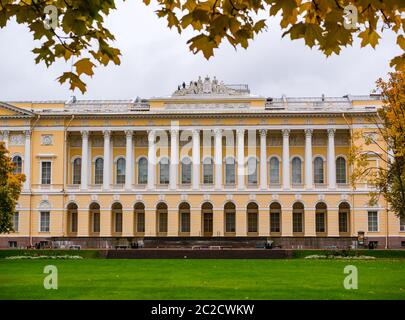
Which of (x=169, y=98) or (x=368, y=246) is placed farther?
(x=169, y=98)

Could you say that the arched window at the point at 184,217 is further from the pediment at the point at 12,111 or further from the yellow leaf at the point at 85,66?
the yellow leaf at the point at 85,66

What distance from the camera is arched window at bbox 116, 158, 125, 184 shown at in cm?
6412

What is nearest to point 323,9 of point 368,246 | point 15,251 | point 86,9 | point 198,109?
point 86,9

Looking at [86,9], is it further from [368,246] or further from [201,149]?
[201,149]

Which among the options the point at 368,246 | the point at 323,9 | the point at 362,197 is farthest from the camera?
the point at 362,197

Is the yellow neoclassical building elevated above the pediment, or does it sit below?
below

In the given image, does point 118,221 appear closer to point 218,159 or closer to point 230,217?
point 230,217

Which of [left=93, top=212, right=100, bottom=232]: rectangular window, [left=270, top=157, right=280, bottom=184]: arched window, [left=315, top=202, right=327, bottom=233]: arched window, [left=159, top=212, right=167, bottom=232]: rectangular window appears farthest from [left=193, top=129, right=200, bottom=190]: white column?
[left=315, top=202, right=327, bottom=233]: arched window

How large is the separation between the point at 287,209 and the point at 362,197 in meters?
6.48

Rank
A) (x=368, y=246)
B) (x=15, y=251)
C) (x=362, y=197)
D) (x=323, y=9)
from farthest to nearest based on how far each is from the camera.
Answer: (x=362, y=197) → (x=368, y=246) → (x=15, y=251) → (x=323, y=9)

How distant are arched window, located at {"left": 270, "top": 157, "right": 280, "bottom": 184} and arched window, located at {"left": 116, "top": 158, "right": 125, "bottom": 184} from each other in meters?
13.3

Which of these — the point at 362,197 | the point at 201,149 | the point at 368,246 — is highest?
the point at 201,149

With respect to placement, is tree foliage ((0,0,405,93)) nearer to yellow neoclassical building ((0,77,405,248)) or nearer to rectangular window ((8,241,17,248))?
yellow neoclassical building ((0,77,405,248))

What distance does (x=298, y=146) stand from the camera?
63250 millimetres
